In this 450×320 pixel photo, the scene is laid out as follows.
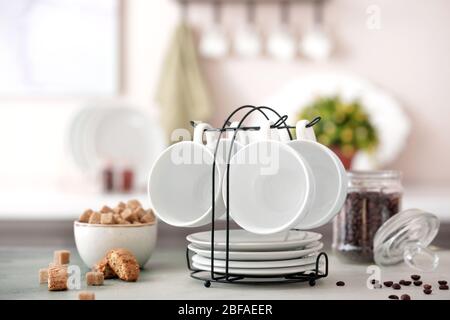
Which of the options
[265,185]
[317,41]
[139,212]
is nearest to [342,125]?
[317,41]

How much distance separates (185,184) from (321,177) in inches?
8.5

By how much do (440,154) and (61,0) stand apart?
6.19ft

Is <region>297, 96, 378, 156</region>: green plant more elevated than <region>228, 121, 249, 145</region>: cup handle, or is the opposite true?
<region>228, 121, 249, 145</region>: cup handle

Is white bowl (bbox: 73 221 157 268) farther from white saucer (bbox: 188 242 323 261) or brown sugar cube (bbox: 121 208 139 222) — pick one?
white saucer (bbox: 188 242 323 261)

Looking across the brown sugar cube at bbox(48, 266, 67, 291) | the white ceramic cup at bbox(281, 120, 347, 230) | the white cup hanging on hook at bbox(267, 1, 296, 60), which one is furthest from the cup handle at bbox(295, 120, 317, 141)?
the white cup hanging on hook at bbox(267, 1, 296, 60)

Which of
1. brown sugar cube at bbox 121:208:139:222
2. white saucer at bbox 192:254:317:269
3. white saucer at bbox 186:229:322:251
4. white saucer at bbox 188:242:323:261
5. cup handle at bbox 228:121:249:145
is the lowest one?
white saucer at bbox 192:254:317:269

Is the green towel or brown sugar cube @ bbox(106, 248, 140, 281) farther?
the green towel

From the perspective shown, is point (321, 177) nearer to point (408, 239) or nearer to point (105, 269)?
point (408, 239)

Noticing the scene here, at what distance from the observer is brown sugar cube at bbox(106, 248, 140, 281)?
111cm

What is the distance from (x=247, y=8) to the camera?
3.32 metres

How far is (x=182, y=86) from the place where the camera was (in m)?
3.26

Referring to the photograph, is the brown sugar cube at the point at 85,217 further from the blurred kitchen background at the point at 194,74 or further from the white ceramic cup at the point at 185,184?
the blurred kitchen background at the point at 194,74
